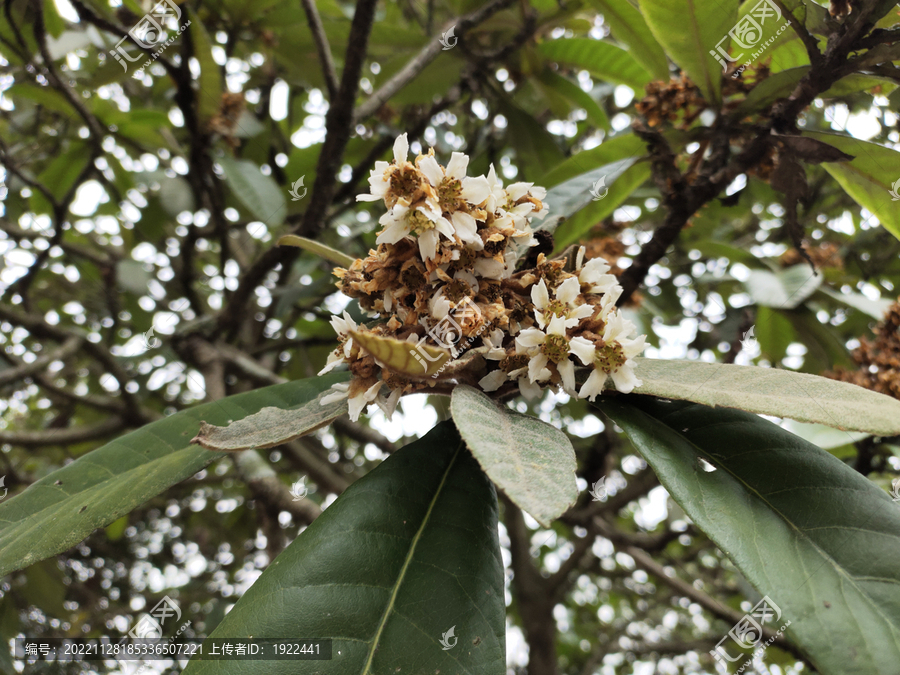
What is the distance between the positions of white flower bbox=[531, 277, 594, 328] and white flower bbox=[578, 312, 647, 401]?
57 mm

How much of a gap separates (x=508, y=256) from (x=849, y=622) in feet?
2.55

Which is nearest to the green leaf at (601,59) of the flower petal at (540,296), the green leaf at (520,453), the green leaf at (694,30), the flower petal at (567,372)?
the green leaf at (694,30)

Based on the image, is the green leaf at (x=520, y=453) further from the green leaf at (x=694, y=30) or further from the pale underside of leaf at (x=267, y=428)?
the green leaf at (x=694, y=30)

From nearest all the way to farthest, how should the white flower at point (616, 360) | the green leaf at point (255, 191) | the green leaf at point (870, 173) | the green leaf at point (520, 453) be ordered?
1. the green leaf at point (520, 453)
2. the white flower at point (616, 360)
3. the green leaf at point (870, 173)
4. the green leaf at point (255, 191)

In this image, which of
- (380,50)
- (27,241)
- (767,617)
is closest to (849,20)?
(767,617)

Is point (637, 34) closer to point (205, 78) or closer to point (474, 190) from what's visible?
point (474, 190)

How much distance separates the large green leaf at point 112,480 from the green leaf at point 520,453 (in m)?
0.51

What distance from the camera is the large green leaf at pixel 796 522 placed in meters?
0.79

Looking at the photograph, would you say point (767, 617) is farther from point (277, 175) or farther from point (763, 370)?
point (277, 175)

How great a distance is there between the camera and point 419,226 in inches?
39.7

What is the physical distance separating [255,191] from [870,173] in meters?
2.21

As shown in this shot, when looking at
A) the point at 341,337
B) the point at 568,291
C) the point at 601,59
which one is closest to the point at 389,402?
the point at 341,337

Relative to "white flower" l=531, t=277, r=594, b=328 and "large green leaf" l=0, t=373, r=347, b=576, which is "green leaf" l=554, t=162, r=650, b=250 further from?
"large green leaf" l=0, t=373, r=347, b=576

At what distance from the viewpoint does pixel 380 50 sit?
2793mm
